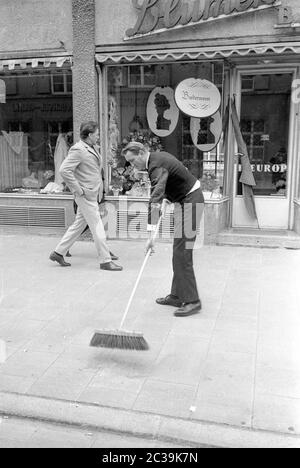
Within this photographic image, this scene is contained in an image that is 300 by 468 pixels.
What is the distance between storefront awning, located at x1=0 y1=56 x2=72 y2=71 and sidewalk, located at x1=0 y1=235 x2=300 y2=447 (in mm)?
3423

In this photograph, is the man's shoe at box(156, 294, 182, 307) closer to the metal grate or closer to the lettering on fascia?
the metal grate

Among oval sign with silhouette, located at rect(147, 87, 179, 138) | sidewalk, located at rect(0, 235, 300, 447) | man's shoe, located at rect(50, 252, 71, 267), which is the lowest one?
sidewalk, located at rect(0, 235, 300, 447)

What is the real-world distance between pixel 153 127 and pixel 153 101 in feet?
1.45

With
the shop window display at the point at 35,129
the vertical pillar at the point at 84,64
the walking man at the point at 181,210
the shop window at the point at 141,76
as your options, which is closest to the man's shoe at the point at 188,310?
the walking man at the point at 181,210

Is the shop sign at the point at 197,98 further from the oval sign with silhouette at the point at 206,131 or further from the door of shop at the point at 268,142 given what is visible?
the door of shop at the point at 268,142

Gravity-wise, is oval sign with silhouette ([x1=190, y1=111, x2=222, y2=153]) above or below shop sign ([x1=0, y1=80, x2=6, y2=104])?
below

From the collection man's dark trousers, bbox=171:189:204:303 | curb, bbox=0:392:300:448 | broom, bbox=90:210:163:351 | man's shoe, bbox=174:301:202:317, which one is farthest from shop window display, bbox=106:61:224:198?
curb, bbox=0:392:300:448

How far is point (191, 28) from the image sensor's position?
7758 millimetres

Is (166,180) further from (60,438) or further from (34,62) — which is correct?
(34,62)

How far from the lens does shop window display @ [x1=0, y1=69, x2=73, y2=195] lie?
9.16 m

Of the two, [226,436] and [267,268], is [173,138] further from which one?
[226,436]

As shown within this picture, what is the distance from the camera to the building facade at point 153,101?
25.9 feet

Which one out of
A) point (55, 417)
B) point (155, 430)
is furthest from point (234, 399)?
point (55, 417)
